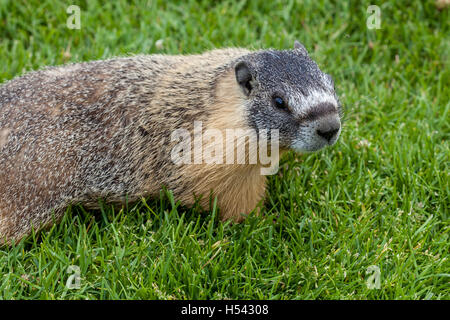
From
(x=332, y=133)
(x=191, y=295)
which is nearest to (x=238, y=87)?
(x=332, y=133)

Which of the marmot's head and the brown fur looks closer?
the marmot's head

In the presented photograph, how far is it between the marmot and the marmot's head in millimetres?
23

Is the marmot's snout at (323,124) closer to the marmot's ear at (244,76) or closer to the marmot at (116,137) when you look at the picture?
the marmot at (116,137)

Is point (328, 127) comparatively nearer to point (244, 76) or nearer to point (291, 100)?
point (291, 100)

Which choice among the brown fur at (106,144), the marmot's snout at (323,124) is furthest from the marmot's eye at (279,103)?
the brown fur at (106,144)

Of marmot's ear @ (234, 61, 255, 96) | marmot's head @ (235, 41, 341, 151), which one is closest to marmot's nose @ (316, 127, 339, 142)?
marmot's head @ (235, 41, 341, 151)

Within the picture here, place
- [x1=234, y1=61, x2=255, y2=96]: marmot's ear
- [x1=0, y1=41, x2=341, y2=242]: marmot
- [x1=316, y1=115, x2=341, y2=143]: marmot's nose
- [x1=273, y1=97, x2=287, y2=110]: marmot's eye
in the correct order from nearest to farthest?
[x1=316, y1=115, x2=341, y2=143]: marmot's nose
[x1=273, y1=97, x2=287, y2=110]: marmot's eye
[x1=234, y1=61, x2=255, y2=96]: marmot's ear
[x1=0, y1=41, x2=341, y2=242]: marmot

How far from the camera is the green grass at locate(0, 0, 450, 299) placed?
13.4 feet

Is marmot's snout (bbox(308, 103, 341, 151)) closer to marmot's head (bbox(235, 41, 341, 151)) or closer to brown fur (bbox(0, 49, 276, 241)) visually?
marmot's head (bbox(235, 41, 341, 151))

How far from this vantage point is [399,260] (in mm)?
4211

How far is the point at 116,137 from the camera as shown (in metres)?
4.61

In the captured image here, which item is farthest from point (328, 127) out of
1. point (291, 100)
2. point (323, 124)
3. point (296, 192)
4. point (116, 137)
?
point (116, 137)

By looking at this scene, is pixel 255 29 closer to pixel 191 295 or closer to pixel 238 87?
pixel 238 87
